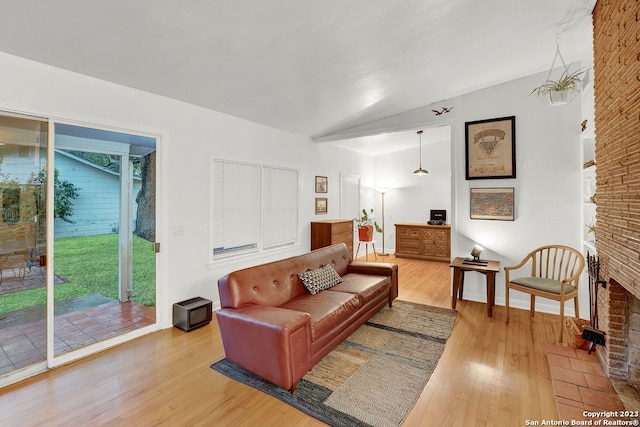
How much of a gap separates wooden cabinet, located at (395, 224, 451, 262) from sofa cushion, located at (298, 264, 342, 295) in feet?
13.3

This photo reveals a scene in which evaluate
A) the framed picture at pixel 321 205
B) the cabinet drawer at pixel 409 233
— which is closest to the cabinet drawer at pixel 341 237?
the framed picture at pixel 321 205

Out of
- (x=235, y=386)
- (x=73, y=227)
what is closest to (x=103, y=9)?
(x=235, y=386)

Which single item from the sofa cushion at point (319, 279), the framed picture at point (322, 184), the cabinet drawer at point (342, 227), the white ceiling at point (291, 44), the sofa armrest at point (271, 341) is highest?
the white ceiling at point (291, 44)

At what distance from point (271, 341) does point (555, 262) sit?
370 cm

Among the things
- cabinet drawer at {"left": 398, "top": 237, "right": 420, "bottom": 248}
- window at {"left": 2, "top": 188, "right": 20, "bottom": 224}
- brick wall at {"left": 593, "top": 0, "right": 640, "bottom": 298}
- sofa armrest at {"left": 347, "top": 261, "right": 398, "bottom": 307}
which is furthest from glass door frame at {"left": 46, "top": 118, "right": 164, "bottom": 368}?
cabinet drawer at {"left": 398, "top": 237, "right": 420, "bottom": 248}

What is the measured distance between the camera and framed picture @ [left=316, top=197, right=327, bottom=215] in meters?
5.88

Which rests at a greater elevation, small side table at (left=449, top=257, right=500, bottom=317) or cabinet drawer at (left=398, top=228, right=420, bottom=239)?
cabinet drawer at (left=398, top=228, right=420, bottom=239)

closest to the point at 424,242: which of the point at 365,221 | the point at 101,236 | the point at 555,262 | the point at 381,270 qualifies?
the point at 365,221

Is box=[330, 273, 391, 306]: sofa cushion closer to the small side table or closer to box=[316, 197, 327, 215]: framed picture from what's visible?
the small side table

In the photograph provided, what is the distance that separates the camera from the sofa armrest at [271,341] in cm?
216

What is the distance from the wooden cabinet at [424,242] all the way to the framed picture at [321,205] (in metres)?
2.30

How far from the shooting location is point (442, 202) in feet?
24.5

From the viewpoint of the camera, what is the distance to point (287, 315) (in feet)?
7.52

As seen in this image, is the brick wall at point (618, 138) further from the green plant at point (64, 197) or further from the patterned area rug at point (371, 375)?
the green plant at point (64, 197)
